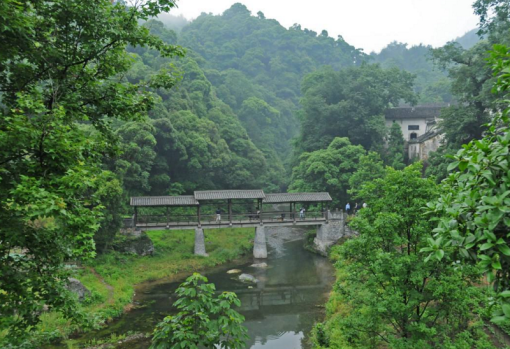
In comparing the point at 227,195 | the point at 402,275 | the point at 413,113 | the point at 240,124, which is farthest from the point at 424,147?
the point at 402,275

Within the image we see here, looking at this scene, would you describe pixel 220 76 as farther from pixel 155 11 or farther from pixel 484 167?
pixel 484 167

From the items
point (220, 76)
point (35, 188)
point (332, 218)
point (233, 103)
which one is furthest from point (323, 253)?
point (220, 76)

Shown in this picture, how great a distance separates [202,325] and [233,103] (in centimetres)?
5967

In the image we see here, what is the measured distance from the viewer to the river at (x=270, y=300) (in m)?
17.2

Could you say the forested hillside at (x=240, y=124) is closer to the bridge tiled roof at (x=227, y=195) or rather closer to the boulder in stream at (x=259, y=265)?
the bridge tiled roof at (x=227, y=195)

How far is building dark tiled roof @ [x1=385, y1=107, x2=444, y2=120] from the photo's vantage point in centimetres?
4703

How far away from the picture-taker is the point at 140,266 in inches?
993

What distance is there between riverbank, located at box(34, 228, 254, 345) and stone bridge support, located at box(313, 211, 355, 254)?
6.43 metres

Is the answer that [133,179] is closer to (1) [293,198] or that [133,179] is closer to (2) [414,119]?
(1) [293,198]

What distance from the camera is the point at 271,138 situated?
2399 inches

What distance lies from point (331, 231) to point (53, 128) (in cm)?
2817

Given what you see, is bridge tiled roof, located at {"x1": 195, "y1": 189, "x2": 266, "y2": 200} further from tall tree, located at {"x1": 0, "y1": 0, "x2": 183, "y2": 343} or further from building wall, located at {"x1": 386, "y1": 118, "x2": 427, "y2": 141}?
building wall, located at {"x1": 386, "y1": 118, "x2": 427, "y2": 141}

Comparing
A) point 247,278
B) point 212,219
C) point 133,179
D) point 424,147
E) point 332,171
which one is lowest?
point 247,278

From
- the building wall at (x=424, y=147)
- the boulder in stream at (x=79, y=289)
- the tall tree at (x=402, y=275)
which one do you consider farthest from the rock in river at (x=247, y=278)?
the building wall at (x=424, y=147)
